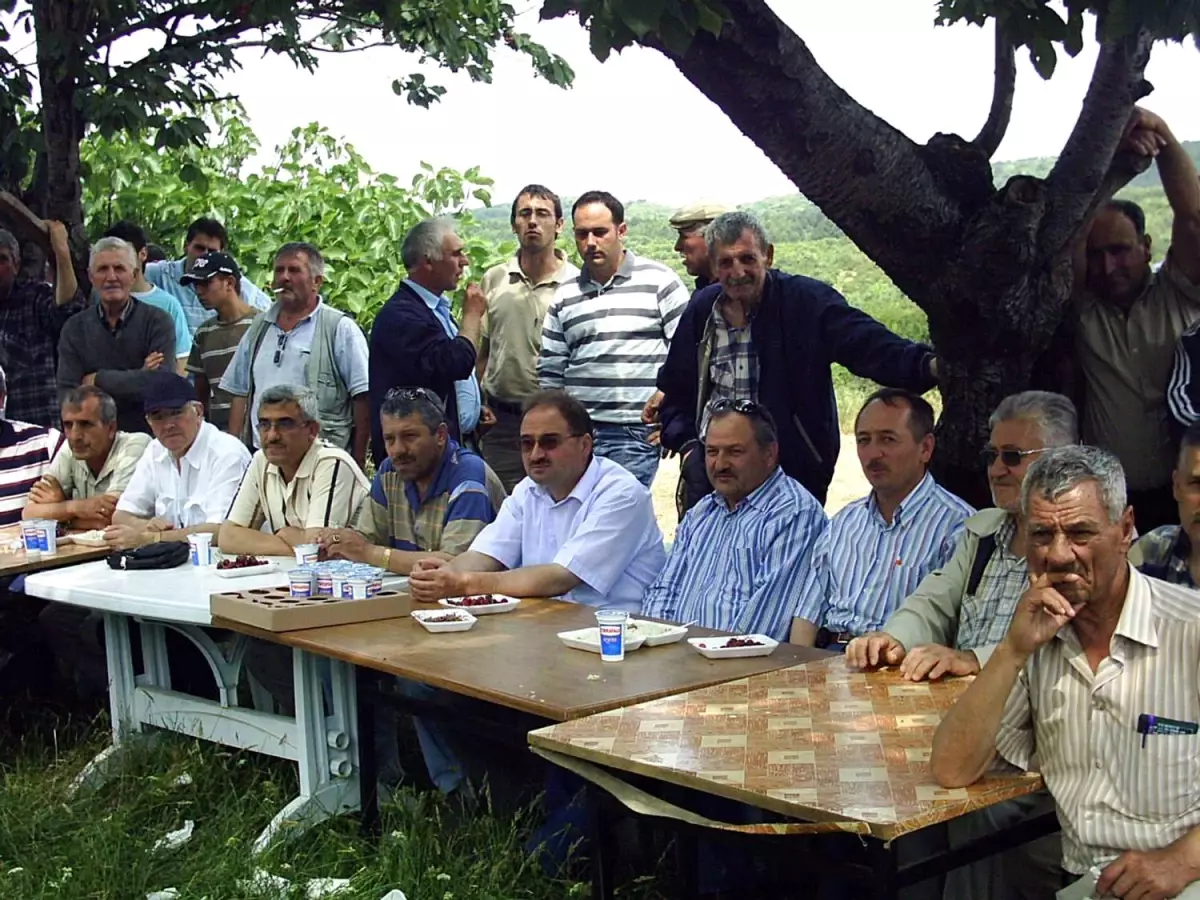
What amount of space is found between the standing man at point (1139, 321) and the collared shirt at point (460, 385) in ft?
9.57

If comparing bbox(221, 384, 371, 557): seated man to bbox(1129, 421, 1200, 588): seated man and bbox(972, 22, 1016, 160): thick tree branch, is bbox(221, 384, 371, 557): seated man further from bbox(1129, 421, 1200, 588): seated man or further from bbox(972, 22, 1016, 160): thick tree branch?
bbox(1129, 421, 1200, 588): seated man

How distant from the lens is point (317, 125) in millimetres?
13844

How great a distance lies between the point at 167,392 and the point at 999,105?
12.1 ft

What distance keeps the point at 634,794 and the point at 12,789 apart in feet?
9.44

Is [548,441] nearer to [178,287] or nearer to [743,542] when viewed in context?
[743,542]

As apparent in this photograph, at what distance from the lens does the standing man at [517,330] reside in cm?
708

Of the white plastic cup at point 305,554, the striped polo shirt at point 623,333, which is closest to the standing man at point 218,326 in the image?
the striped polo shirt at point 623,333

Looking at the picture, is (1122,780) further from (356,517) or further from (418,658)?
(356,517)

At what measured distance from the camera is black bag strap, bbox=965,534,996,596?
3.77m

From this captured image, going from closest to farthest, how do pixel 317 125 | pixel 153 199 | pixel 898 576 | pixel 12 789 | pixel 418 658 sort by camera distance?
pixel 418 658
pixel 898 576
pixel 12 789
pixel 153 199
pixel 317 125

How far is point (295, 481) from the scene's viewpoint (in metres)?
5.90

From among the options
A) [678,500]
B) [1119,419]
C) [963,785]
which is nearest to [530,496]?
[678,500]

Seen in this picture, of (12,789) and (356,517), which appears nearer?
(12,789)

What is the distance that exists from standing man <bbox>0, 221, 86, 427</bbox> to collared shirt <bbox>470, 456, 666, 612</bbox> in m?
3.80
